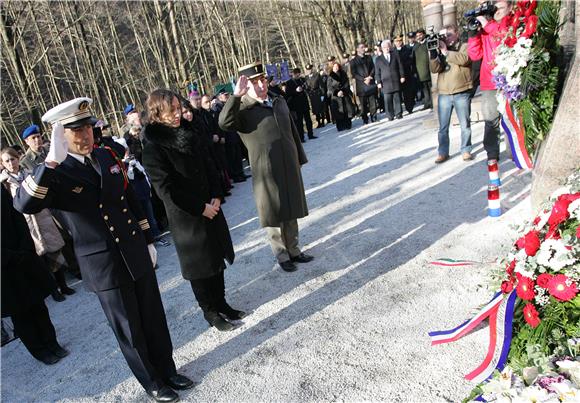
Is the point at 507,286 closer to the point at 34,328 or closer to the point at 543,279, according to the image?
the point at 543,279

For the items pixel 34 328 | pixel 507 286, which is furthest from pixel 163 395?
pixel 507 286

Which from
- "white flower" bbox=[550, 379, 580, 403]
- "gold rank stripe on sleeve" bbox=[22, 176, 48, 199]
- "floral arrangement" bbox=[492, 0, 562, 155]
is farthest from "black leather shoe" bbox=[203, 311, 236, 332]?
"floral arrangement" bbox=[492, 0, 562, 155]

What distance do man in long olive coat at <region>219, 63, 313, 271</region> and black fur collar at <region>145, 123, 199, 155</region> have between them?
30.6 inches

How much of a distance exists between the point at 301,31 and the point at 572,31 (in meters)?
34.2

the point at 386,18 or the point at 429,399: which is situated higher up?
the point at 386,18

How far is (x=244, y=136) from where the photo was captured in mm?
4484

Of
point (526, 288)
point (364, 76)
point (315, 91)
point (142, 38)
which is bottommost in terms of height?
point (526, 288)

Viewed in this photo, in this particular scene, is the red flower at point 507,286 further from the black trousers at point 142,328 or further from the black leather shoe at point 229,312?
the black trousers at point 142,328

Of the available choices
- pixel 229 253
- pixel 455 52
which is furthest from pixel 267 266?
pixel 455 52

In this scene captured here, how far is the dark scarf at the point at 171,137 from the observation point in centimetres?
337

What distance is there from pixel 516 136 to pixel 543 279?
6.40 ft

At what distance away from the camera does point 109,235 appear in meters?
2.95

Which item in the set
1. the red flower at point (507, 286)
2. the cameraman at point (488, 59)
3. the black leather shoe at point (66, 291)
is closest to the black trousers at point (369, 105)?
the cameraman at point (488, 59)

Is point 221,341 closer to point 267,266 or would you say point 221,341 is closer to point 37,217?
point 267,266
